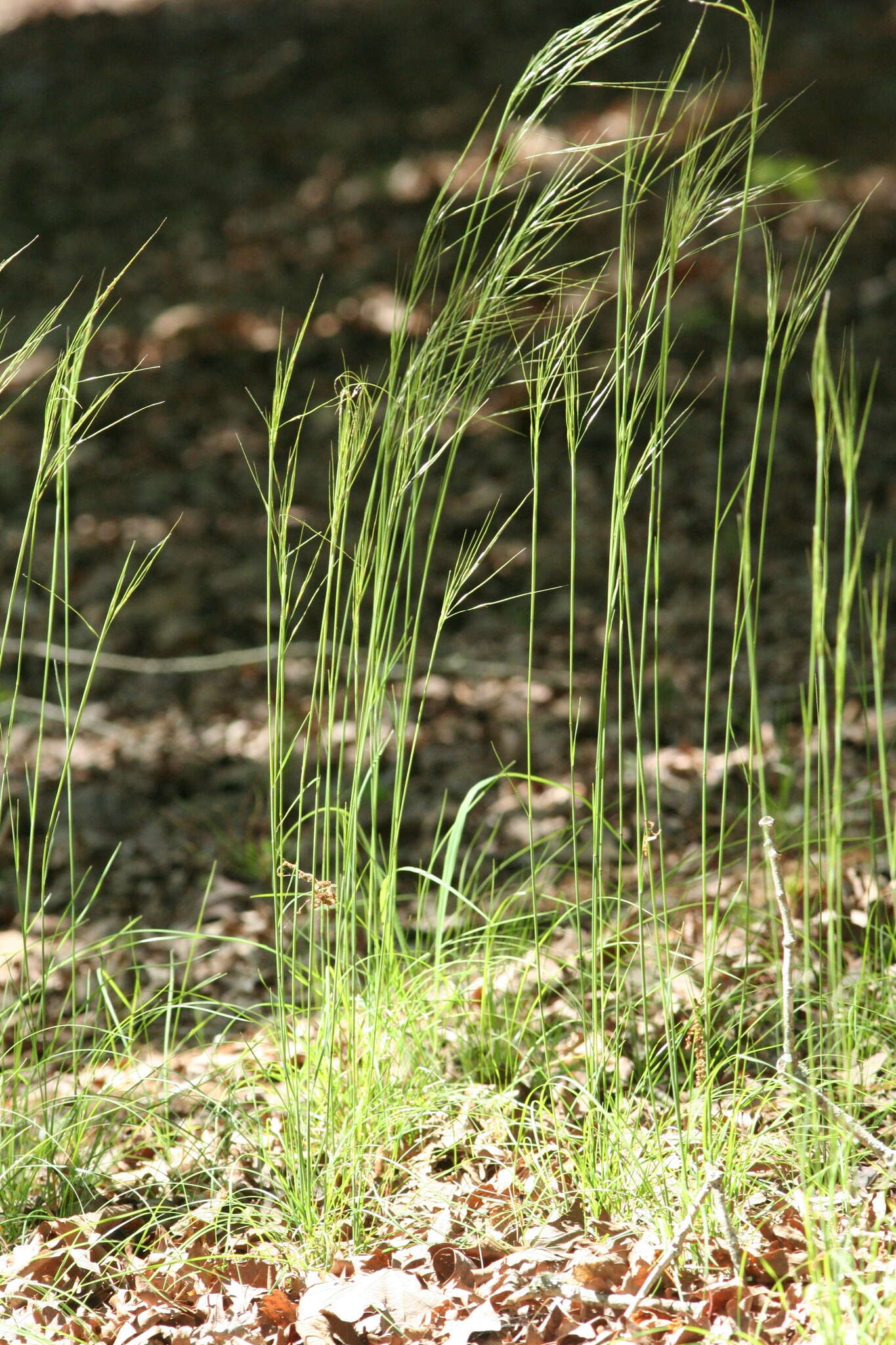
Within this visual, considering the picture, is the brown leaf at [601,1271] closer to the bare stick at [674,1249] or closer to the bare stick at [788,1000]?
the bare stick at [674,1249]

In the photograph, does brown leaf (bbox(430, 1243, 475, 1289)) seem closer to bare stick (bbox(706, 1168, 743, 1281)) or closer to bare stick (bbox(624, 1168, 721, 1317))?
bare stick (bbox(624, 1168, 721, 1317))

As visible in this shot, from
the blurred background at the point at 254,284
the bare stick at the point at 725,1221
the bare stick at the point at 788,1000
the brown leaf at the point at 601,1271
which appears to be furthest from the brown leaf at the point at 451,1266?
the blurred background at the point at 254,284

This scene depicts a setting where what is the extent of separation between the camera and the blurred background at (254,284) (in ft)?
10.9

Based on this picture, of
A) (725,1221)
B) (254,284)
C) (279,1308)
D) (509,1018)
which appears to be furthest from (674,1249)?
(254,284)

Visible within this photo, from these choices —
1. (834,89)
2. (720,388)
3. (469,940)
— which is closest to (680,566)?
(720,388)

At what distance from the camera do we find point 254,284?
5.46 meters

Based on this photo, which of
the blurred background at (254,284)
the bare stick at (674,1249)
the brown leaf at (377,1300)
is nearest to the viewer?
the bare stick at (674,1249)

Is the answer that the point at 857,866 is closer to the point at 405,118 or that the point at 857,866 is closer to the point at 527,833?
the point at 527,833

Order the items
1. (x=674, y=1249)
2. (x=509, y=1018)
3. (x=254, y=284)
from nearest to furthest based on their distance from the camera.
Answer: (x=674, y=1249) < (x=509, y=1018) < (x=254, y=284)

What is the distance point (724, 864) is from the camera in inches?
90.2

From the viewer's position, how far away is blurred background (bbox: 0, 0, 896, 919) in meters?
3.34

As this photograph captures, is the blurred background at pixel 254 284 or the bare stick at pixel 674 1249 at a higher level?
the blurred background at pixel 254 284

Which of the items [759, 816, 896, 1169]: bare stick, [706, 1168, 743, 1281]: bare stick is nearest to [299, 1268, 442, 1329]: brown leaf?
[706, 1168, 743, 1281]: bare stick

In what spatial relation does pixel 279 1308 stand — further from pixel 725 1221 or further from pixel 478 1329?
pixel 725 1221
